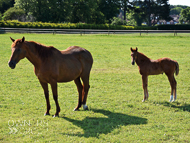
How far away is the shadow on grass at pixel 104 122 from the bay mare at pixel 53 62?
0.87 m

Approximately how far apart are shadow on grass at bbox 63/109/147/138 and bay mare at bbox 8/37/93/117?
875 millimetres

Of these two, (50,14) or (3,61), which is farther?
(50,14)

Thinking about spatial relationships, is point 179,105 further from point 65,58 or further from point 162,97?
point 65,58

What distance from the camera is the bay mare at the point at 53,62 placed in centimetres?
653

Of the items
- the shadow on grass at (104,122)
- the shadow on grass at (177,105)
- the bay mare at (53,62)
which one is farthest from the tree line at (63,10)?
the shadow on grass at (104,122)

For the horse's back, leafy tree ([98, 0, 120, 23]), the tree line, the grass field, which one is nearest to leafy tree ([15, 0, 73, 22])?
the tree line

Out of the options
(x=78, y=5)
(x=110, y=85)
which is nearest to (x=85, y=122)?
(x=110, y=85)

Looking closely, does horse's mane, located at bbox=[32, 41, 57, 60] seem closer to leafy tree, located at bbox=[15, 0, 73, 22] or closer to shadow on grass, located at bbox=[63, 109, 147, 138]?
shadow on grass, located at bbox=[63, 109, 147, 138]

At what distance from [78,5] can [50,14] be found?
1059 cm

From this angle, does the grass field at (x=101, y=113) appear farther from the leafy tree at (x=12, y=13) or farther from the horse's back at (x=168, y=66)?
the leafy tree at (x=12, y=13)

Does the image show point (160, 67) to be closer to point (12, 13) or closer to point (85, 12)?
point (12, 13)

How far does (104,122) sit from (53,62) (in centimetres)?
219

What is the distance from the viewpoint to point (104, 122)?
22.2 feet

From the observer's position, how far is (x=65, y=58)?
737cm
